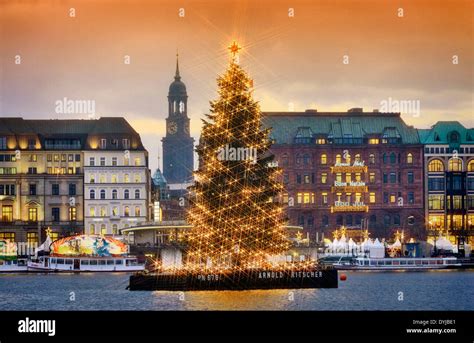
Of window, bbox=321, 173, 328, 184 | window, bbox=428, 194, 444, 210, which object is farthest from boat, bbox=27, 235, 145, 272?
window, bbox=428, 194, 444, 210

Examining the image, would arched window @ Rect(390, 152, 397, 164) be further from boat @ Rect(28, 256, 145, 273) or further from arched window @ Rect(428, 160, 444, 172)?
boat @ Rect(28, 256, 145, 273)

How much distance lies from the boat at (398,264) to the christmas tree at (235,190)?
4115 cm

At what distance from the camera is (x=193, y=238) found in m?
73.2

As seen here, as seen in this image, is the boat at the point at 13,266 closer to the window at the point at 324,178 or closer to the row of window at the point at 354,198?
the row of window at the point at 354,198

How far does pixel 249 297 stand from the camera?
7238 cm

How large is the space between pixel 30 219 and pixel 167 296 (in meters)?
66.4

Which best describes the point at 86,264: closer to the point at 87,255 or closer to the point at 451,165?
the point at 87,255

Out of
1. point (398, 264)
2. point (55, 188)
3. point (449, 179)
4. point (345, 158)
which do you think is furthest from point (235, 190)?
point (449, 179)

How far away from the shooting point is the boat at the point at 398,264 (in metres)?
114

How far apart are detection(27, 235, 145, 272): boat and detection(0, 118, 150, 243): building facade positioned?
29.5m

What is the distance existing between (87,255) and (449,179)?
54.7 meters
